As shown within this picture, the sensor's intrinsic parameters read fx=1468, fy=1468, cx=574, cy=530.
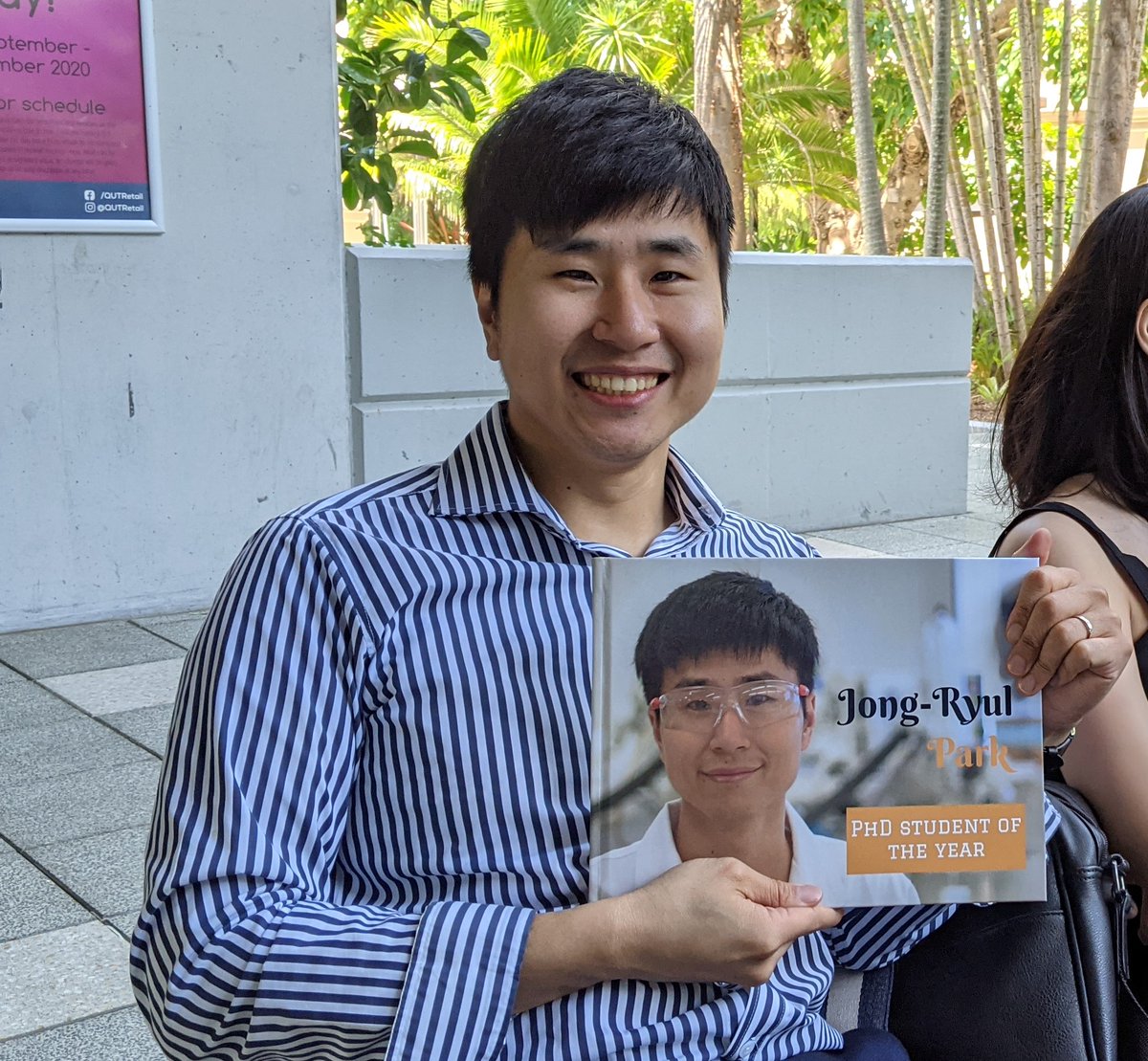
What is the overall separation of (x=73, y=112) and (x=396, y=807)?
518 centimetres

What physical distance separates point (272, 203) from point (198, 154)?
1.23 feet

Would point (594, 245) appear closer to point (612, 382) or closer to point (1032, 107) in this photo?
point (612, 382)

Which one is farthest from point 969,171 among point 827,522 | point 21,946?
point 21,946

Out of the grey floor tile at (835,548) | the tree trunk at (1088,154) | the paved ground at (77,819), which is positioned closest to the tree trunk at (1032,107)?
the tree trunk at (1088,154)

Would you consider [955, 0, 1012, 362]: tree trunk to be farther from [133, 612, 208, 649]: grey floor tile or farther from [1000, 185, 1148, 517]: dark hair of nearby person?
[1000, 185, 1148, 517]: dark hair of nearby person

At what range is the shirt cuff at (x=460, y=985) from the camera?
134 centimetres

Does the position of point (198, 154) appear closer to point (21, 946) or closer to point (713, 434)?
point (713, 434)

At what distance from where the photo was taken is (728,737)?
55.0 inches

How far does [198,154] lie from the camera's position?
6238 millimetres

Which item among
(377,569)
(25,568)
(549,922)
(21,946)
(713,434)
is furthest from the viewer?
(713,434)

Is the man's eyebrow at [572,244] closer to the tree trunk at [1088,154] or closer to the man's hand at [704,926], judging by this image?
the man's hand at [704,926]

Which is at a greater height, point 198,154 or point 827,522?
point 198,154

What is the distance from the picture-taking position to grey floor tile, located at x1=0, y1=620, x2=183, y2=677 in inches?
219

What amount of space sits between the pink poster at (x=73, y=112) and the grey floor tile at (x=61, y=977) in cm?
350
